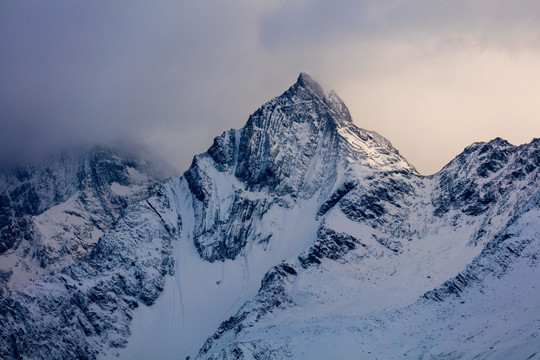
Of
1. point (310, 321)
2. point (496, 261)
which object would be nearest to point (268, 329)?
point (310, 321)

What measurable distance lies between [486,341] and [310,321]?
5562cm

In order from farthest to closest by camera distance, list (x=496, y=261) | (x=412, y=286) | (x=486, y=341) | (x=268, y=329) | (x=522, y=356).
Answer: (x=412, y=286)
(x=268, y=329)
(x=496, y=261)
(x=486, y=341)
(x=522, y=356)

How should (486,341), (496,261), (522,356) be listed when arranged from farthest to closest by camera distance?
(496,261)
(486,341)
(522,356)

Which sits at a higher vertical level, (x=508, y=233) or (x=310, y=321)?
(x=508, y=233)

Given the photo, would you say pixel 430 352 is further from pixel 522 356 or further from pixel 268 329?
pixel 268 329

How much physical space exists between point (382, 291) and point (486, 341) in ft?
196

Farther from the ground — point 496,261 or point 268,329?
point 496,261

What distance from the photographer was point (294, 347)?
167 m

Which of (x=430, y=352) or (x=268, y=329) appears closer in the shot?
(x=430, y=352)

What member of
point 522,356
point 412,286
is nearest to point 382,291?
point 412,286

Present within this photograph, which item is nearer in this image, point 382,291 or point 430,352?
point 430,352

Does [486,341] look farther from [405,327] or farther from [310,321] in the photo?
[310,321]

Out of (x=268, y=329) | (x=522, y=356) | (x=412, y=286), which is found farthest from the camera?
(x=412, y=286)

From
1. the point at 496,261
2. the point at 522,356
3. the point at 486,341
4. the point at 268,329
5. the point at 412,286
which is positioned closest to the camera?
the point at 522,356
